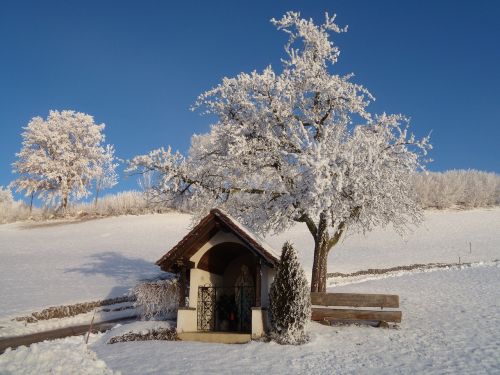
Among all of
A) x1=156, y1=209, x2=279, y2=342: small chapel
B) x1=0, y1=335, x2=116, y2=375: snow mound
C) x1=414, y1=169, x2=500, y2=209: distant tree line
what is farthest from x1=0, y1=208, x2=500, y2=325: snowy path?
x1=0, y1=335, x2=116, y2=375: snow mound

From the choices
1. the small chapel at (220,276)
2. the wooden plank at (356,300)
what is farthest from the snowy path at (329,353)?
the small chapel at (220,276)

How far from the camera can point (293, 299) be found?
45.9ft

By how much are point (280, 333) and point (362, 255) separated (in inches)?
1179

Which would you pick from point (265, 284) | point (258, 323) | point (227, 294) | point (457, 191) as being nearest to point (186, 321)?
point (258, 323)

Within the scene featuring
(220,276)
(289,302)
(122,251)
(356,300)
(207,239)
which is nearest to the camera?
(289,302)

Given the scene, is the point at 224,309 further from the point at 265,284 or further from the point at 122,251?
the point at 122,251

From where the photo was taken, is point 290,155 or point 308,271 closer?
point 290,155

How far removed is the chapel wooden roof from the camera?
1482 centimetres

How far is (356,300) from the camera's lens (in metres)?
15.9

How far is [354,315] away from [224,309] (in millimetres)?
5072

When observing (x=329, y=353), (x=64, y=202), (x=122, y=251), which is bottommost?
(x=329, y=353)

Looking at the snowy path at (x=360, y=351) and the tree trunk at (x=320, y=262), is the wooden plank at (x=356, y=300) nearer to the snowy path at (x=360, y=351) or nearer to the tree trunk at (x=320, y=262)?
the snowy path at (x=360, y=351)

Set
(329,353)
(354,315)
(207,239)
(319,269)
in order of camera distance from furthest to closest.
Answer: (319,269) < (207,239) < (354,315) < (329,353)

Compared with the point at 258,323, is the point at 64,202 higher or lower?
higher
